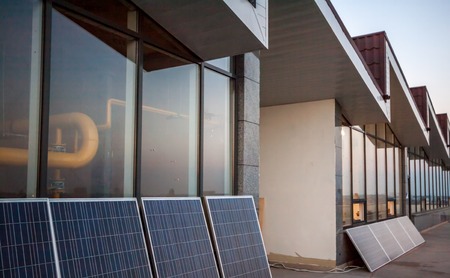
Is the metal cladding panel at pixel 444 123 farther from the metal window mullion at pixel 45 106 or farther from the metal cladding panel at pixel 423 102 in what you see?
the metal window mullion at pixel 45 106

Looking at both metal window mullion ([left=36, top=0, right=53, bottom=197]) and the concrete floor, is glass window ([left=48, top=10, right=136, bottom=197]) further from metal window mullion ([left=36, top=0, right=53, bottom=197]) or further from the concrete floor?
the concrete floor

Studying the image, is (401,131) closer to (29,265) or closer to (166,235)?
(166,235)

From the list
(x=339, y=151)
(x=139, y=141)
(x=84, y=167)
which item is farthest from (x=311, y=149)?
(x=84, y=167)

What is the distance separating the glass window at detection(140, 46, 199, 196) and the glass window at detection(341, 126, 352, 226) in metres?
6.00

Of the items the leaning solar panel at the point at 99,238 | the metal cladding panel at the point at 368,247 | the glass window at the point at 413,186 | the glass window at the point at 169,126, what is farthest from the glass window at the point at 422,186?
the leaning solar panel at the point at 99,238

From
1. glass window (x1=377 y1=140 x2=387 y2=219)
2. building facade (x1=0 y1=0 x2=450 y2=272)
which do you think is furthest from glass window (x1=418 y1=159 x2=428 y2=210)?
building facade (x1=0 y1=0 x2=450 y2=272)

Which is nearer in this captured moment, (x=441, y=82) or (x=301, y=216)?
(x=301, y=216)

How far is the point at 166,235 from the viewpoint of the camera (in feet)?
16.9

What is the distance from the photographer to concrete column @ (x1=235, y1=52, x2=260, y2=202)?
Result: 7.21 meters

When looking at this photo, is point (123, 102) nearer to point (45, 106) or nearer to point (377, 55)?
point (45, 106)

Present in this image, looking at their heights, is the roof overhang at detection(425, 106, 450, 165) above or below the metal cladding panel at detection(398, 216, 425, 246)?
above

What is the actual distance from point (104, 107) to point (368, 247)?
7.89 meters

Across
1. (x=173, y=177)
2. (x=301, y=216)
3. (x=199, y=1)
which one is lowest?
(x=301, y=216)

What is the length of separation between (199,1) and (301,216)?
704 cm
